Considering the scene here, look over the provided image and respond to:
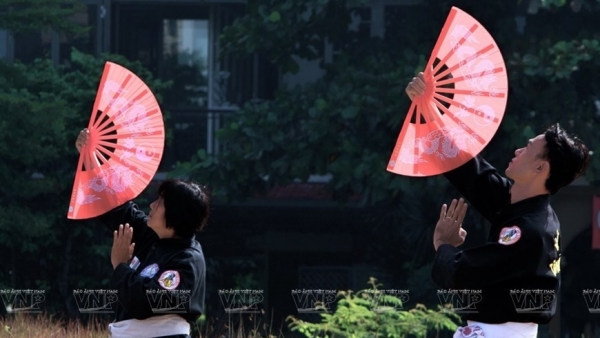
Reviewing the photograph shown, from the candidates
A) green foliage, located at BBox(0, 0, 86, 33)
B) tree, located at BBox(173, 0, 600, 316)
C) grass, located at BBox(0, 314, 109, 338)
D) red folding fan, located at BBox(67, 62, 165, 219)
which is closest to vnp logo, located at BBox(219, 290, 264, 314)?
grass, located at BBox(0, 314, 109, 338)

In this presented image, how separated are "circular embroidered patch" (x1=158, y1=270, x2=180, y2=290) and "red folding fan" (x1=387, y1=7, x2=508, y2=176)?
2.97ft

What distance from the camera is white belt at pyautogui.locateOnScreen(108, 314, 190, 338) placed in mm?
4242

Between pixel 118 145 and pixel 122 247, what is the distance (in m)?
0.69

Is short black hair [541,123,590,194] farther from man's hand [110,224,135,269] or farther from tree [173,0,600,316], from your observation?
tree [173,0,600,316]

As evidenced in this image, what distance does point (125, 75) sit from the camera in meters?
4.95

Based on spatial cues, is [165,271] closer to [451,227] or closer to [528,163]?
[451,227]

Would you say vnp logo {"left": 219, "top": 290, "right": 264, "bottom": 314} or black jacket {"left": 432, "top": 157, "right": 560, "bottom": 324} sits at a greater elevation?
black jacket {"left": 432, "top": 157, "right": 560, "bottom": 324}

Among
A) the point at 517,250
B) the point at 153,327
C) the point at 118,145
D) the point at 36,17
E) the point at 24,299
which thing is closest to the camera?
the point at 517,250

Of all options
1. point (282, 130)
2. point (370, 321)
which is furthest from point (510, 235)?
point (282, 130)

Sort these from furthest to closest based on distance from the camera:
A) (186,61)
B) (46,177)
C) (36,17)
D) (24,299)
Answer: (186,61)
(46,177)
(36,17)
(24,299)

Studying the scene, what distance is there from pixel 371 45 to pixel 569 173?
298 inches

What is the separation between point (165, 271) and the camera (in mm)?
4184

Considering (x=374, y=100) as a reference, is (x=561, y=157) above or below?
below

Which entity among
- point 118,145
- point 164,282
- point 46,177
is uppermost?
point 118,145
